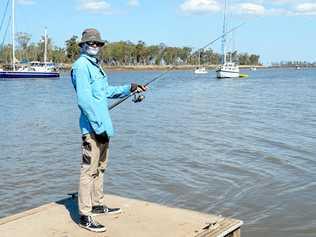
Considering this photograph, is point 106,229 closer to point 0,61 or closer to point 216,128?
point 216,128

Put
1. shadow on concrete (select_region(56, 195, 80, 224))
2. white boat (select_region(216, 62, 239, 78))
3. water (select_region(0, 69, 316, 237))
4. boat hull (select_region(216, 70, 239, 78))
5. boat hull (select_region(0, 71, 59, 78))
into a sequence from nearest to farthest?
1. shadow on concrete (select_region(56, 195, 80, 224))
2. water (select_region(0, 69, 316, 237))
3. boat hull (select_region(0, 71, 59, 78))
4. white boat (select_region(216, 62, 239, 78))
5. boat hull (select_region(216, 70, 239, 78))

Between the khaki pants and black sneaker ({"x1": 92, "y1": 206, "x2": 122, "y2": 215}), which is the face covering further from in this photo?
black sneaker ({"x1": 92, "y1": 206, "x2": 122, "y2": 215})

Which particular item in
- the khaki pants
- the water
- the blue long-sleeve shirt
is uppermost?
the blue long-sleeve shirt

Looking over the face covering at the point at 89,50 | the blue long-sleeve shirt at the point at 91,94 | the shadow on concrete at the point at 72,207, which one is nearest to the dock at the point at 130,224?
the shadow on concrete at the point at 72,207

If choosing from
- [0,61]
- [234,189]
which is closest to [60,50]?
[0,61]

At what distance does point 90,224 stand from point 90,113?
3.89 feet

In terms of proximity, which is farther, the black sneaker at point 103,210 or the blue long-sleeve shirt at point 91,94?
the black sneaker at point 103,210

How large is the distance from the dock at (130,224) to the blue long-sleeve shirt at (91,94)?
40.8 inches

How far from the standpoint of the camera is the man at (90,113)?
5.47m

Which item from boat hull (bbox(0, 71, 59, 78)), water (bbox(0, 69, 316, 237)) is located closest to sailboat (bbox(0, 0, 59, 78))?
boat hull (bbox(0, 71, 59, 78))

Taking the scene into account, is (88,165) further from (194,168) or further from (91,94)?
(194,168)

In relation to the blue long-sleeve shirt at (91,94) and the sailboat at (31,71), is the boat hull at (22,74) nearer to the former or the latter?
the sailboat at (31,71)

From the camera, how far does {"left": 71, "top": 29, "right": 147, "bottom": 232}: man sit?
215 inches

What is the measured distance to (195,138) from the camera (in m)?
16.6
